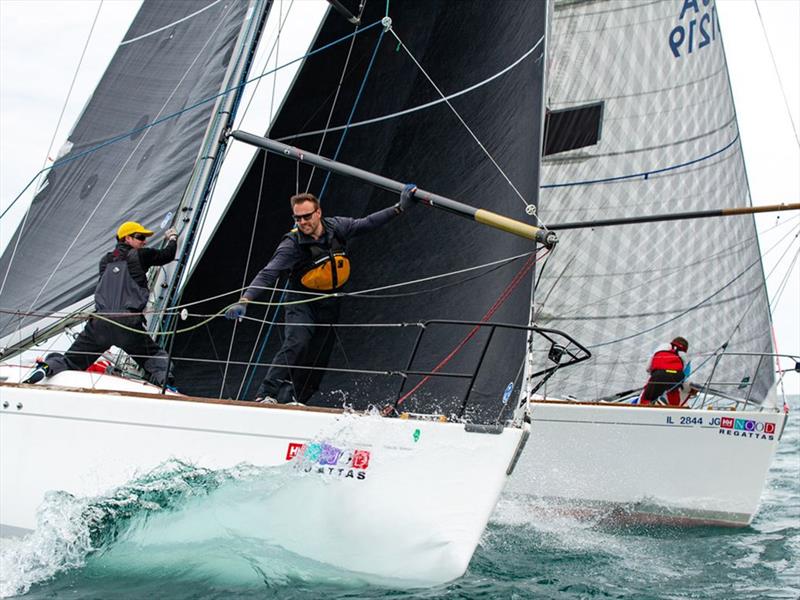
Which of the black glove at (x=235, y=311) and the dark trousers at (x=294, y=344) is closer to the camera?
the black glove at (x=235, y=311)

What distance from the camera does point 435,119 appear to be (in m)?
7.27

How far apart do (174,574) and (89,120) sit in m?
4.50

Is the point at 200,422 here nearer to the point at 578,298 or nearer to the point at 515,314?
the point at 515,314

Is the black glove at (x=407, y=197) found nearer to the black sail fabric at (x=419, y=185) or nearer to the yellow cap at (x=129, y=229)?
the black sail fabric at (x=419, y=185)

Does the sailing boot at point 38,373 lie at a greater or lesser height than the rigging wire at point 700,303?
lesser

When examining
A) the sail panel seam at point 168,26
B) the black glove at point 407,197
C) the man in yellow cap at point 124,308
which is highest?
the sail panel seam at point 168,26

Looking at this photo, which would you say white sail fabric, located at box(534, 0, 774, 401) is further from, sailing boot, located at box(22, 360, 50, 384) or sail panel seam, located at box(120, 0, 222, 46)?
sailing boot, located at box(22, 360, 50, 384)

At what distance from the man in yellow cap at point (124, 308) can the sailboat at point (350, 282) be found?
21cm

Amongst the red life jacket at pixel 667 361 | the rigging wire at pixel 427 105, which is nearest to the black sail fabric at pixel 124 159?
the rigging wire at pixel 427 105

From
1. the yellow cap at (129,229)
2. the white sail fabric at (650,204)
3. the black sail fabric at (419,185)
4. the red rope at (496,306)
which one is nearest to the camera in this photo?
the red rope at (496,306)

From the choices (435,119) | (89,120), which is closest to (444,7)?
(435,119)

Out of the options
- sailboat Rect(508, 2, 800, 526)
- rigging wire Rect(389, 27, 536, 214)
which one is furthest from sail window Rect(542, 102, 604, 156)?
rigging wire Rect(389, 27, 536, 214)

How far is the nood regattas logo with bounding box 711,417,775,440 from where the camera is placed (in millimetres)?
9656

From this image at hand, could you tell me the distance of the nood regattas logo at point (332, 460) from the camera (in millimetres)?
5340
